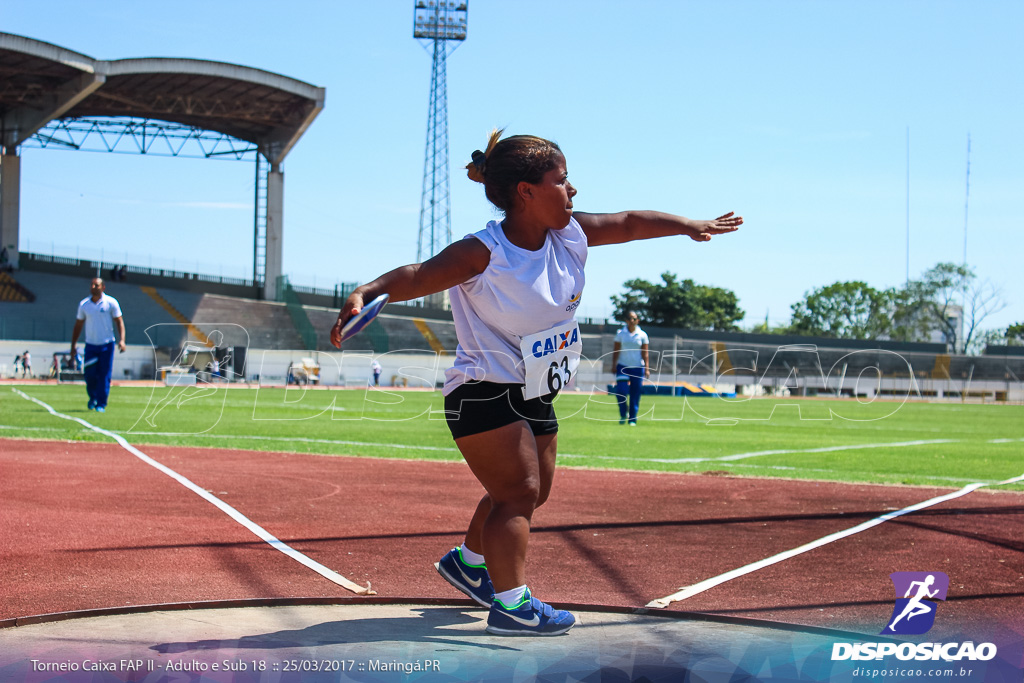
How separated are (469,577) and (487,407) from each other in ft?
2.70

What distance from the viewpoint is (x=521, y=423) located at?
3.54m

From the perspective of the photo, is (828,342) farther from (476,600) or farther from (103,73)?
(476,600)

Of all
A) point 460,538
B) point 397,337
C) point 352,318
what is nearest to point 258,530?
point 460,538

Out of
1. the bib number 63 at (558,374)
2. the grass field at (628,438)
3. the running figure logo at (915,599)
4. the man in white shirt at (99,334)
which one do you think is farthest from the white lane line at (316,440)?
the bib number 63 at (558,374)

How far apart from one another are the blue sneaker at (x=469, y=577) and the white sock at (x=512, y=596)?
383 millimetres

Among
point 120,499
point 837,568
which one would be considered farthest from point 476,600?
point 120,499

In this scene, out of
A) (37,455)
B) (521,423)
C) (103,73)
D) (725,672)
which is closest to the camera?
(725,672)

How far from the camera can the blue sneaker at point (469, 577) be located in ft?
12.6

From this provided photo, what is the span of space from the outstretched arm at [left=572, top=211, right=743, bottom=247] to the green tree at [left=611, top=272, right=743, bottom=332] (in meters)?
81.7

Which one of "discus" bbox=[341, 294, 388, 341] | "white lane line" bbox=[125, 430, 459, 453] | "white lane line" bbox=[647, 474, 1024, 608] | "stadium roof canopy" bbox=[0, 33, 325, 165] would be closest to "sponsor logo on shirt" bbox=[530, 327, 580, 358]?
"discus" bbox=[341, 294, 388, 341]

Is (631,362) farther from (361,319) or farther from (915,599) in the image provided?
(361,319)

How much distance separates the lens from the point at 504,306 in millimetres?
3541

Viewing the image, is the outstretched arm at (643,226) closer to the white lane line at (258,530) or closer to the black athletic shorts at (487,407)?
the black athletic shorts at (487,407)

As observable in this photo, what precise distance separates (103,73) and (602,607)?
43.2 meters
